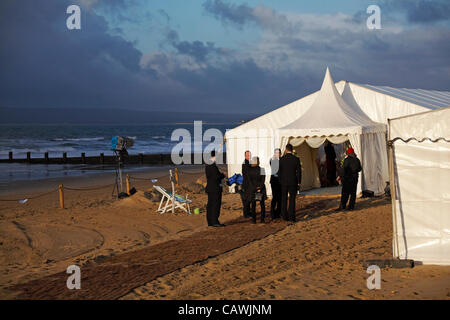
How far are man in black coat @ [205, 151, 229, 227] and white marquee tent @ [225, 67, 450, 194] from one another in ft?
14.9

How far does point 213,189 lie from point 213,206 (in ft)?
1.22

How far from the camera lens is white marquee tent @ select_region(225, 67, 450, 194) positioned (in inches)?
591

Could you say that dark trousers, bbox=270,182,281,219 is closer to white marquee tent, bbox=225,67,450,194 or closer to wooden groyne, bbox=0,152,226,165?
white marquee tent, bbox=225,67,450,194

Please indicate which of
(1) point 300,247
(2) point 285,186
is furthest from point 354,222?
(1) point 300,247

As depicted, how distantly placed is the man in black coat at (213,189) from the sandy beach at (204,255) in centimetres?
35

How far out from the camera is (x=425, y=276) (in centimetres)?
643

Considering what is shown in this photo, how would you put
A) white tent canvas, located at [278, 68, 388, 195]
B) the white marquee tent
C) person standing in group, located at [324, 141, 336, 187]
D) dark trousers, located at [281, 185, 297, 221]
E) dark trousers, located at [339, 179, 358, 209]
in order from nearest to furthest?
1. dark trousers, located at [281, 185, 297, 221]
2. dark trousers, located at [339, 179, 358, 209]
3. white tent canvas, located at [278, 68, 388, 195]
4. the white marquee tent
5. person standing in group, located at [324, 141, 336, 187]

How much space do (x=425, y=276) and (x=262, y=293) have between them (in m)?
2.13

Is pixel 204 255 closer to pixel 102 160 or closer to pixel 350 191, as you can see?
pixel 350 191

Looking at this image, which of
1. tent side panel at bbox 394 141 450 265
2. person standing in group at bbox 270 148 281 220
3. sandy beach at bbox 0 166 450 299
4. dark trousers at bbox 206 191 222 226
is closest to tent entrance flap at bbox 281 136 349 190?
sandy beach at bbox 0 166 450 299

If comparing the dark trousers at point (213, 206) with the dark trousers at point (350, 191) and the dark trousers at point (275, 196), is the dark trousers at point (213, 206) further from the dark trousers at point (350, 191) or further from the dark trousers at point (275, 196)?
the dark trousers at point (350, 191)

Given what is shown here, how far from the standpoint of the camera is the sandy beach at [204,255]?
20.3 feet
